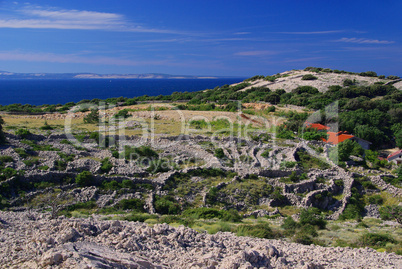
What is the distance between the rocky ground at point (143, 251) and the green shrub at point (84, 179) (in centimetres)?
655

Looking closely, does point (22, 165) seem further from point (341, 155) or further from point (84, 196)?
point (341, 155)

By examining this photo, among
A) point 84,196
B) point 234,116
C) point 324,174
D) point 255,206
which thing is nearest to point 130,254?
point 84,196

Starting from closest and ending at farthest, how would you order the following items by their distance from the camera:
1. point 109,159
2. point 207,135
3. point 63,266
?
point 63,266
point 109,159
point 207,135

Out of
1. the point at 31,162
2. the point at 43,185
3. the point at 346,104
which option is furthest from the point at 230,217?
the point at 346,104

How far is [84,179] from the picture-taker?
54.6 feet

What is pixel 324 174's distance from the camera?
2022cm

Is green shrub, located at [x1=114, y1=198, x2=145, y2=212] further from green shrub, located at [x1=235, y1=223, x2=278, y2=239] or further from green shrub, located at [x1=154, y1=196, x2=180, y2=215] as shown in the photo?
green shrub, located at [x1=235, y1=223, x2=278, y2=239]

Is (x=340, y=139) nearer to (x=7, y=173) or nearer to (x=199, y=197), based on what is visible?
(x=199, y=197)

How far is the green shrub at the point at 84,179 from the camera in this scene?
1666 centimetres

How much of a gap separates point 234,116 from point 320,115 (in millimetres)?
10631

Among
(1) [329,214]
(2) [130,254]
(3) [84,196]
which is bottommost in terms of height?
(1) [329,214]

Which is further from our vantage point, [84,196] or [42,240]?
[84,196]

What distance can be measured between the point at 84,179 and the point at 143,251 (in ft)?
32.5

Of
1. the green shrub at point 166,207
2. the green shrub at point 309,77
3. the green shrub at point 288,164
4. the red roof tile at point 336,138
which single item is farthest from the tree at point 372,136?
the green shrub at point 309,77
